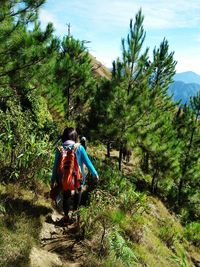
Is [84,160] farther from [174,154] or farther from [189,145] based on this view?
[189,145]

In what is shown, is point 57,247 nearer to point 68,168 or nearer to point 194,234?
point 68,168

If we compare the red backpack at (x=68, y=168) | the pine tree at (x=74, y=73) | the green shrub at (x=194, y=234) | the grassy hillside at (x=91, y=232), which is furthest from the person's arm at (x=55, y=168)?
the pine tree at (x=74, y=73)

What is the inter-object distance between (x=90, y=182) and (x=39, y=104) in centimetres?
435

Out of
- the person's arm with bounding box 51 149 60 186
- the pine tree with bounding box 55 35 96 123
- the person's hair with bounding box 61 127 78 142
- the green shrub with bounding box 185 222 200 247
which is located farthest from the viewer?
the pine tree with bounding box 55 35 96 123

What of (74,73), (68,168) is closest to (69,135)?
(68,168)

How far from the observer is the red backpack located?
5.02 meters

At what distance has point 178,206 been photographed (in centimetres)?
1906

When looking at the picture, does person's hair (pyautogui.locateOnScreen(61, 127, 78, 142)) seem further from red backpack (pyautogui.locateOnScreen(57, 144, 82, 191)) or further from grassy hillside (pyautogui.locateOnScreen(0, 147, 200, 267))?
grassy hillside (pyautogui.locateOnScreen(0, 147, 200, 267))

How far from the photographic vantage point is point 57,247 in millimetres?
4859

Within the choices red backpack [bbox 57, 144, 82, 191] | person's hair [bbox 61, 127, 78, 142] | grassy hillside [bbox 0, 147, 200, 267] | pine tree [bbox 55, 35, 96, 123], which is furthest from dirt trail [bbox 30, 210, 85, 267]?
pine tree [bbox 55, 35, 96, 123]

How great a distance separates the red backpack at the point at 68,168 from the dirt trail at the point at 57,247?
784 mm

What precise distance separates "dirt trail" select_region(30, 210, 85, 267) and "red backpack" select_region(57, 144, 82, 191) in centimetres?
78

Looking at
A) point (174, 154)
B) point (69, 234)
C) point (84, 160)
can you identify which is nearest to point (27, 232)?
point (69, 234)

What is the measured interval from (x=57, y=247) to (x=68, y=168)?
119cm
